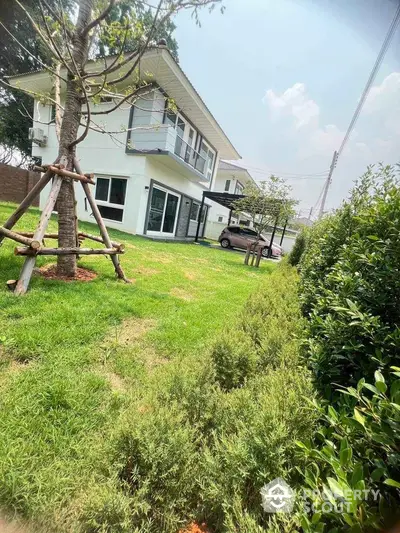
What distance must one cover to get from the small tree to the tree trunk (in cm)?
788

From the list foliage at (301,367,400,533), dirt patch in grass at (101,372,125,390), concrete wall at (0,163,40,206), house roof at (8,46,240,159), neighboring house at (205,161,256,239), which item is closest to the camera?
foliage at (301,367,400,533)

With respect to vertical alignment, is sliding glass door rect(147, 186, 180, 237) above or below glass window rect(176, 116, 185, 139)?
below

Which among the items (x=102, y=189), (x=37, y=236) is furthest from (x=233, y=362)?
(x=102, y=189)

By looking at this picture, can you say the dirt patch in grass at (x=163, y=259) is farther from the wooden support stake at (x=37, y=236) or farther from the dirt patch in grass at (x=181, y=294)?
the wooden support stake at (x=37, y=236)

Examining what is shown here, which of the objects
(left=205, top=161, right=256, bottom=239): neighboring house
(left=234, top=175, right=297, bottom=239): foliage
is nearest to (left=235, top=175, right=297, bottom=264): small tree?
(left=234, top=175, right=297, bottom=239): foliage

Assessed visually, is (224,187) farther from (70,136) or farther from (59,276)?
(59,276)

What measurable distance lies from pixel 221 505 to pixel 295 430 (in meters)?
0.46

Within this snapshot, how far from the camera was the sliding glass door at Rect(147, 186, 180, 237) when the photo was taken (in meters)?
13.0

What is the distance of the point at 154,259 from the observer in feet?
25.7

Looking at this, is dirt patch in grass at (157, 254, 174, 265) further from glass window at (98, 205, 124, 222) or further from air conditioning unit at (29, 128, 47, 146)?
air conditioning unit at (29, 128, 47, 146)

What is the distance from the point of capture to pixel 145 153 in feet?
37.6

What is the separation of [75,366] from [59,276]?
259cm

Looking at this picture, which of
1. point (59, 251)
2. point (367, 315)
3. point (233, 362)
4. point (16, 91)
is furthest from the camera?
point (16, 91)

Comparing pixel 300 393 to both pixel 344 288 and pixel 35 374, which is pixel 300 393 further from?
pixel 35 374
